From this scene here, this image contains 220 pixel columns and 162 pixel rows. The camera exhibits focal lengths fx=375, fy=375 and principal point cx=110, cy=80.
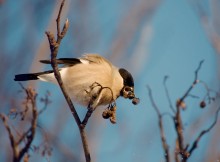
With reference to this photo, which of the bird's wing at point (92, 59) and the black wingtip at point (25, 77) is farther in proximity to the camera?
the bird's wing at point (92, 59)

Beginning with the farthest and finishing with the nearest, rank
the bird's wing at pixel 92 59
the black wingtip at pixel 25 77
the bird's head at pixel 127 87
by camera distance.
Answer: the bird's wing at pixel 92 59, the bird's head at pixel 127 87, the black wingtip at pixel 25 77

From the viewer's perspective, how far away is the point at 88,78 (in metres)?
2.64

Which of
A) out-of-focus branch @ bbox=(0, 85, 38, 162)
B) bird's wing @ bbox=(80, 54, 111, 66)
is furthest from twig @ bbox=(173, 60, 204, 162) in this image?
bird's wing @ bbox=(80, 54, 111, 66)

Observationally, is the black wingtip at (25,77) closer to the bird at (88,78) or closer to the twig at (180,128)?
the bird at (88,78)

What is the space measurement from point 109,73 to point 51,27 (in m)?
0.72

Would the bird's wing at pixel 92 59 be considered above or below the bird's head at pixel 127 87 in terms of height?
above

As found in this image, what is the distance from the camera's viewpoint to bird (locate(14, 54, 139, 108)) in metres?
2.60

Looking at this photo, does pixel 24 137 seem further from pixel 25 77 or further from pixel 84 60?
pixel 84 60

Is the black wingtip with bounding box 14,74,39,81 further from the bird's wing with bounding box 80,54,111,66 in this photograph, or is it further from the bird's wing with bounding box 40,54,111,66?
the bird's wing with bounding box 80,54,111,66

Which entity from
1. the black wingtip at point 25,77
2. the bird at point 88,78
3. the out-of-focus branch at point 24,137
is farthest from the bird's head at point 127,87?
the out-of-focus branch at point 24,137

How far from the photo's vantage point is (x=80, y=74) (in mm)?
2658

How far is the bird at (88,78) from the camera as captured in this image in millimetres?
2604

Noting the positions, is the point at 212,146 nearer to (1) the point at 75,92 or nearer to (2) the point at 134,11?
(1) the point at 75,92

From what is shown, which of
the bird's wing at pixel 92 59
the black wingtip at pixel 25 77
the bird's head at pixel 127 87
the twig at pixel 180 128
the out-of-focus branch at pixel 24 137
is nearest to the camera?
the out-of-focus branch at pixel 24 137
